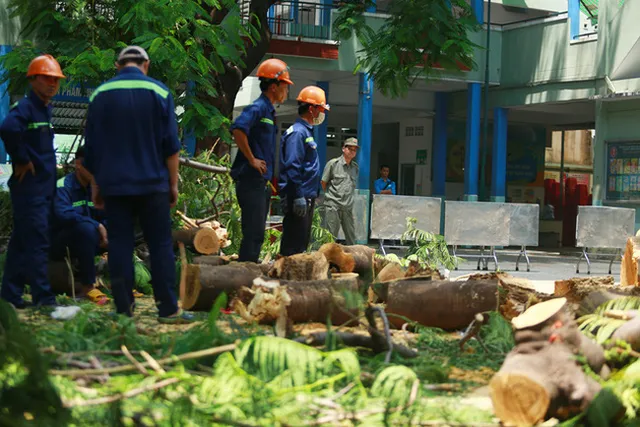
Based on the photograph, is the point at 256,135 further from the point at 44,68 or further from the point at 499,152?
the point at 499,152

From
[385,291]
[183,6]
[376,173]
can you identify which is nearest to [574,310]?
[385,291]

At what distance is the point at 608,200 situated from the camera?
2570cm

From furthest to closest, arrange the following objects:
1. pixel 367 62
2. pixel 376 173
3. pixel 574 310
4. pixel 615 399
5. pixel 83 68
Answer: pixel 376 173, pixel 367 62, pixel 83 68, pixel 574 310, pixel 615 399

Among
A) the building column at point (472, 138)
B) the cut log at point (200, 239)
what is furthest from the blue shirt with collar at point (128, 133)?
the building column at point (472, 138)

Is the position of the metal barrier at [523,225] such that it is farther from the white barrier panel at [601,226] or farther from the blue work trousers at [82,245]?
the blue work trousers at [82,245]

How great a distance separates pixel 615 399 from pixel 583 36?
23.3 meters

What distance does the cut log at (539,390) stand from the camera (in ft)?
13.4

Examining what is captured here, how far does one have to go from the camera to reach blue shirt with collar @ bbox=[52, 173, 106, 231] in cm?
820

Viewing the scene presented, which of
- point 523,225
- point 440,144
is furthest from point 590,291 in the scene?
point 440,144

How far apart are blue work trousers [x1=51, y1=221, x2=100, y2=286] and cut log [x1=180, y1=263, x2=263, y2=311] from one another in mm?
1056

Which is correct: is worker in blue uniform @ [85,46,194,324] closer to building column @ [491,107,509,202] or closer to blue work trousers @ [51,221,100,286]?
blue work trousers @ [51,221,100,286]

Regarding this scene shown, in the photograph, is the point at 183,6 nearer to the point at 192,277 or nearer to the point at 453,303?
the point at 192,277

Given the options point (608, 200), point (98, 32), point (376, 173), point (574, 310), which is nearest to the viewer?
point (574, 310)

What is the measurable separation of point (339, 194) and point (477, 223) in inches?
142
